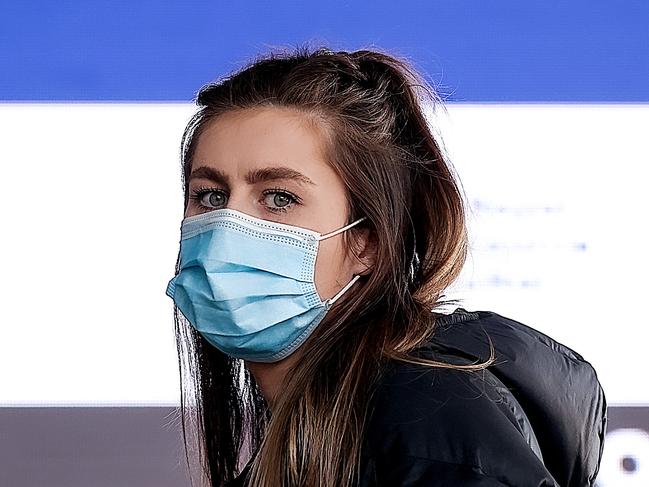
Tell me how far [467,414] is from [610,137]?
3.92ft

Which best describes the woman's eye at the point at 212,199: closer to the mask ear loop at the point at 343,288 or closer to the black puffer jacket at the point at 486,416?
the mask ear loop at the point at 343,288

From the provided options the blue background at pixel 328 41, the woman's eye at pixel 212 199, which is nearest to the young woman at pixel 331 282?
the woman's eye at pixel 212 199

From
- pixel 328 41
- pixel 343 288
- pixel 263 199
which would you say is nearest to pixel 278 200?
pixel 263 199

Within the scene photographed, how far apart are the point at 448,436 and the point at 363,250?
39 centimetres

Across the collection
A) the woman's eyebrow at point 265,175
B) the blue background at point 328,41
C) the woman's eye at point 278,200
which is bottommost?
the woman's eye at point 278,200

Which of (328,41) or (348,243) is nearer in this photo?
(348,243)

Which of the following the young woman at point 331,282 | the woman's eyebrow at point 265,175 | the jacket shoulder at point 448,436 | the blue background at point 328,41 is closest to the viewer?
the jacket shoulder at point 448,436

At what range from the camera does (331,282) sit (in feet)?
4.05

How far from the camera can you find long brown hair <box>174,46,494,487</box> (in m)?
1.07

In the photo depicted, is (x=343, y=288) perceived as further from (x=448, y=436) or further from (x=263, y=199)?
(x=448, y=436)

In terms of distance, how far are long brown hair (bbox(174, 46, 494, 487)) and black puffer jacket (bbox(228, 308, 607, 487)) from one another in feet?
0.18

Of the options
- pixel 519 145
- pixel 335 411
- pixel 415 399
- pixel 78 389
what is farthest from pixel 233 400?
pixel 519 145

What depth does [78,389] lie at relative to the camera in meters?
1.97

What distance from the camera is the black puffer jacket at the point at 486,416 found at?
0.87 m
